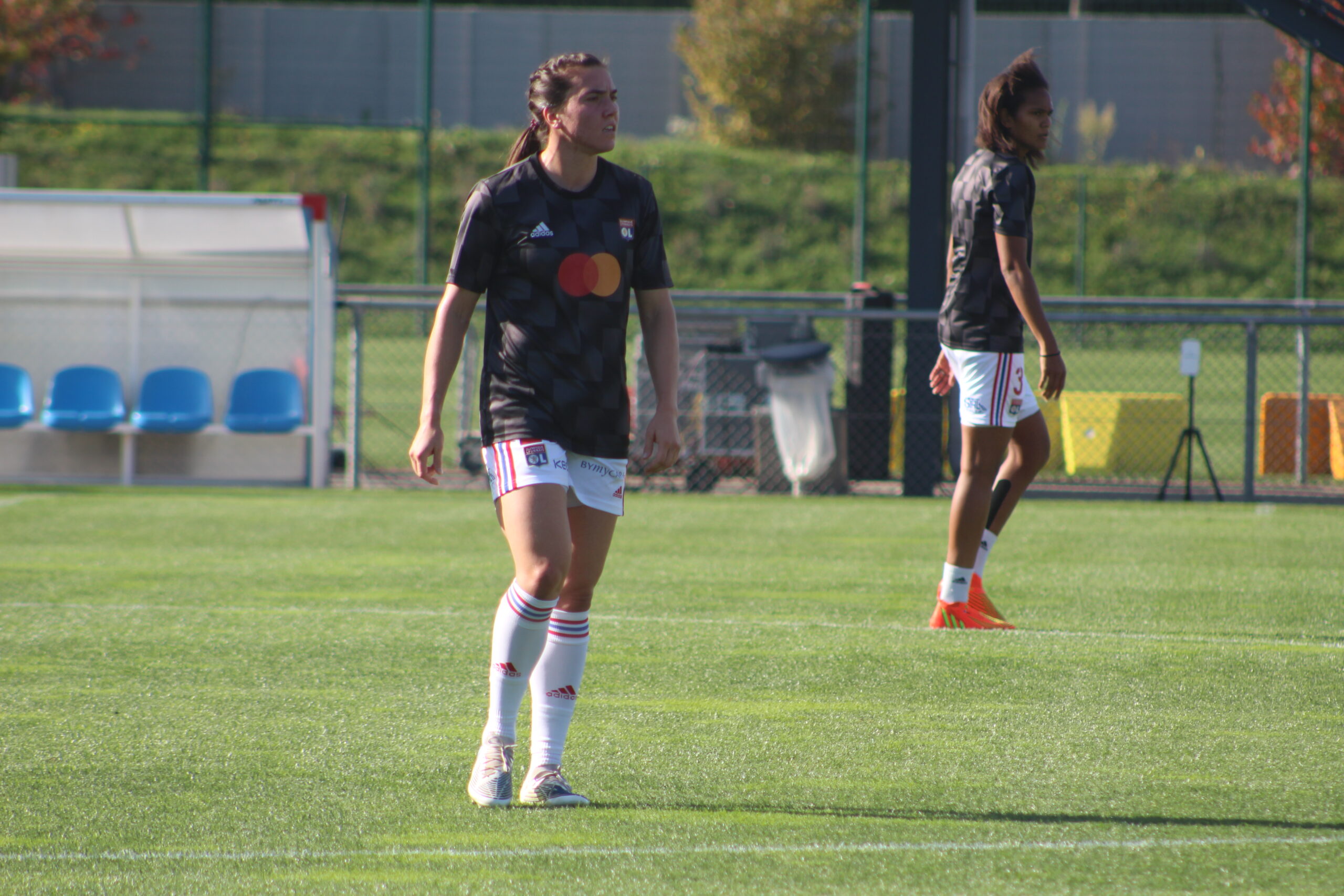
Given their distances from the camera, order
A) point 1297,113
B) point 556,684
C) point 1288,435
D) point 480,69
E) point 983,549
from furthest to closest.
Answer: point 480,69, point 1297,113, point 1288,435, point 983,549, point 556,684

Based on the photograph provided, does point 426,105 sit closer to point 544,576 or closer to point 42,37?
point 42,37

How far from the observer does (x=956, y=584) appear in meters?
5.76

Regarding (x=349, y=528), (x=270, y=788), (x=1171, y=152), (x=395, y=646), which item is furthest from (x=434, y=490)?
(x=1171, y=152)

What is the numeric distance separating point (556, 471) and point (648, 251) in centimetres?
61

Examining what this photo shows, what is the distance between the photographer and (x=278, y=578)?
23.3 ft

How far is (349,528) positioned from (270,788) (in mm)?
5584

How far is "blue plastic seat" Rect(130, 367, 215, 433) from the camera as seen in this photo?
12477mm

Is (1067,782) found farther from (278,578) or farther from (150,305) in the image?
(150,305)

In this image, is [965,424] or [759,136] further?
[759,136]

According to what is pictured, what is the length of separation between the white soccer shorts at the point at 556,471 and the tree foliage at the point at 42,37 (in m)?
23.5

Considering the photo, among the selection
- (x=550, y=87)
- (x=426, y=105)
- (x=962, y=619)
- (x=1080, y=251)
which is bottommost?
(x=962, y=619)

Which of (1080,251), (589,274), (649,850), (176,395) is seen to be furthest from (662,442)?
(1080,251)

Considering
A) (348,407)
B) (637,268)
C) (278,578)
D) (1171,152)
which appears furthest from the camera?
(1171,152)

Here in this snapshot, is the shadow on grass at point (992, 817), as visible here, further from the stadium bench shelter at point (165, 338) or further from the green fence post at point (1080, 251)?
the green fence post at point (1080, 251)
